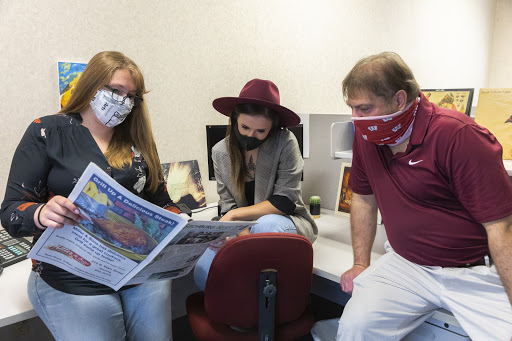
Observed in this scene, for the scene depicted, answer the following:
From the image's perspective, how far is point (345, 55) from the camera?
3254mm

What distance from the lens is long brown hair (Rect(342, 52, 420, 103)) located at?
48.6 inches

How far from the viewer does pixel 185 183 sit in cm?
225

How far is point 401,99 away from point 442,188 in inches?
11.6

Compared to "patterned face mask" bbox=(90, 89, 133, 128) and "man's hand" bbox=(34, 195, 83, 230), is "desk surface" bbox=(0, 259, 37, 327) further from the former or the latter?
"patterned face mask" bbox=(90, 89, 133, 128)

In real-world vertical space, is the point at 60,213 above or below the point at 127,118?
below

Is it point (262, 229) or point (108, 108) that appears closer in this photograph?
point (108, 108)

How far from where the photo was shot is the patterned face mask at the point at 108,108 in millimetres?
1242

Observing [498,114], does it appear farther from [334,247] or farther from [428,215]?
[334,247]

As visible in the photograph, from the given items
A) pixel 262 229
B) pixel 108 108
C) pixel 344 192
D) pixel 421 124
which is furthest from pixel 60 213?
pixel 344 192

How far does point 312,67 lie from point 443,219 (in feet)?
6.49

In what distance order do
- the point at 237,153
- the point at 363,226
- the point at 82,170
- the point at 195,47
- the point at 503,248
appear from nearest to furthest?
the point at 503,248 → the point at 82,170 → the point at 363,226 → the point at 237,153 → the point at 195,47

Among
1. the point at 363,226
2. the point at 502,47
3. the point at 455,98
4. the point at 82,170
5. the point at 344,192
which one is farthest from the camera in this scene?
the point at 502,47

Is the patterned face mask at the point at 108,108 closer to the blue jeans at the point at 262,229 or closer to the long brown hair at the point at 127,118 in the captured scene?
the long brown hair at the point at 127,118

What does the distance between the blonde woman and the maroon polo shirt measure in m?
0.75
